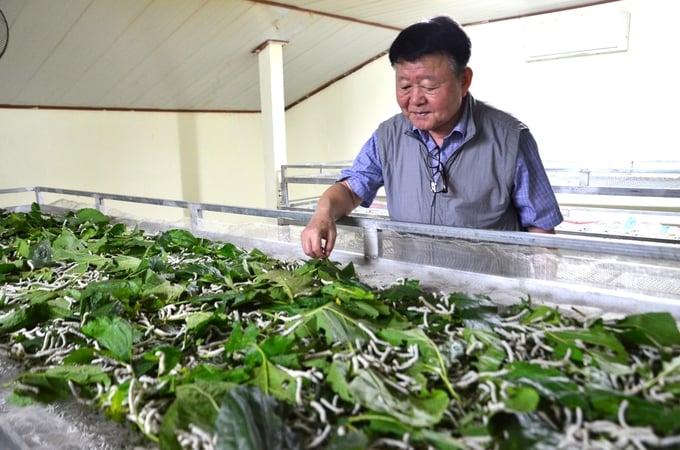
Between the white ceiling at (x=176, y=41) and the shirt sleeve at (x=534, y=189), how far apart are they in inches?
142

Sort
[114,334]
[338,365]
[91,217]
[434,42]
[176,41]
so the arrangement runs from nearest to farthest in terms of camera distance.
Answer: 1. [338,365]
2. [114,334]
3. [434,42]
4. [91,217]
5. [176,41]

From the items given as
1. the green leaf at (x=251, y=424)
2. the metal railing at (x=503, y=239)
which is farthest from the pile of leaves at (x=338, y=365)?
the metal railing at (x=503, y=239)

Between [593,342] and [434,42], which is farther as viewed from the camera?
[434,42]

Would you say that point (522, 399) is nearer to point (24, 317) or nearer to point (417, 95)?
point (417, 95)

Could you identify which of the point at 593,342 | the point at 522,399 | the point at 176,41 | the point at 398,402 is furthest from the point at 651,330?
the point at 176,41

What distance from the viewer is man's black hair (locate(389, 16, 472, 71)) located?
1446 millimetres

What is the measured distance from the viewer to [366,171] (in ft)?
6.19

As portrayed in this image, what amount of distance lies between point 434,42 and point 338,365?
3.40 ft

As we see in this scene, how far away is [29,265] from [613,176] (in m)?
3.09

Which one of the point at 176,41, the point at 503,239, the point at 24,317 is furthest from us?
the point at 176,41

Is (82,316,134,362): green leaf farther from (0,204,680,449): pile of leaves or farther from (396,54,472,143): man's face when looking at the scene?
(396,54,472,143): man's face

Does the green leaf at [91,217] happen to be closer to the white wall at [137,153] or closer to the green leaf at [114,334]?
the green leaf at [114,334]

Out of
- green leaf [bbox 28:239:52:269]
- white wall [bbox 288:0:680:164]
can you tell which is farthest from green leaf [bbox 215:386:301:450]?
white wall [bbox 288:0:680:164]

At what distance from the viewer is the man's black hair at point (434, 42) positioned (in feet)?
4.75
